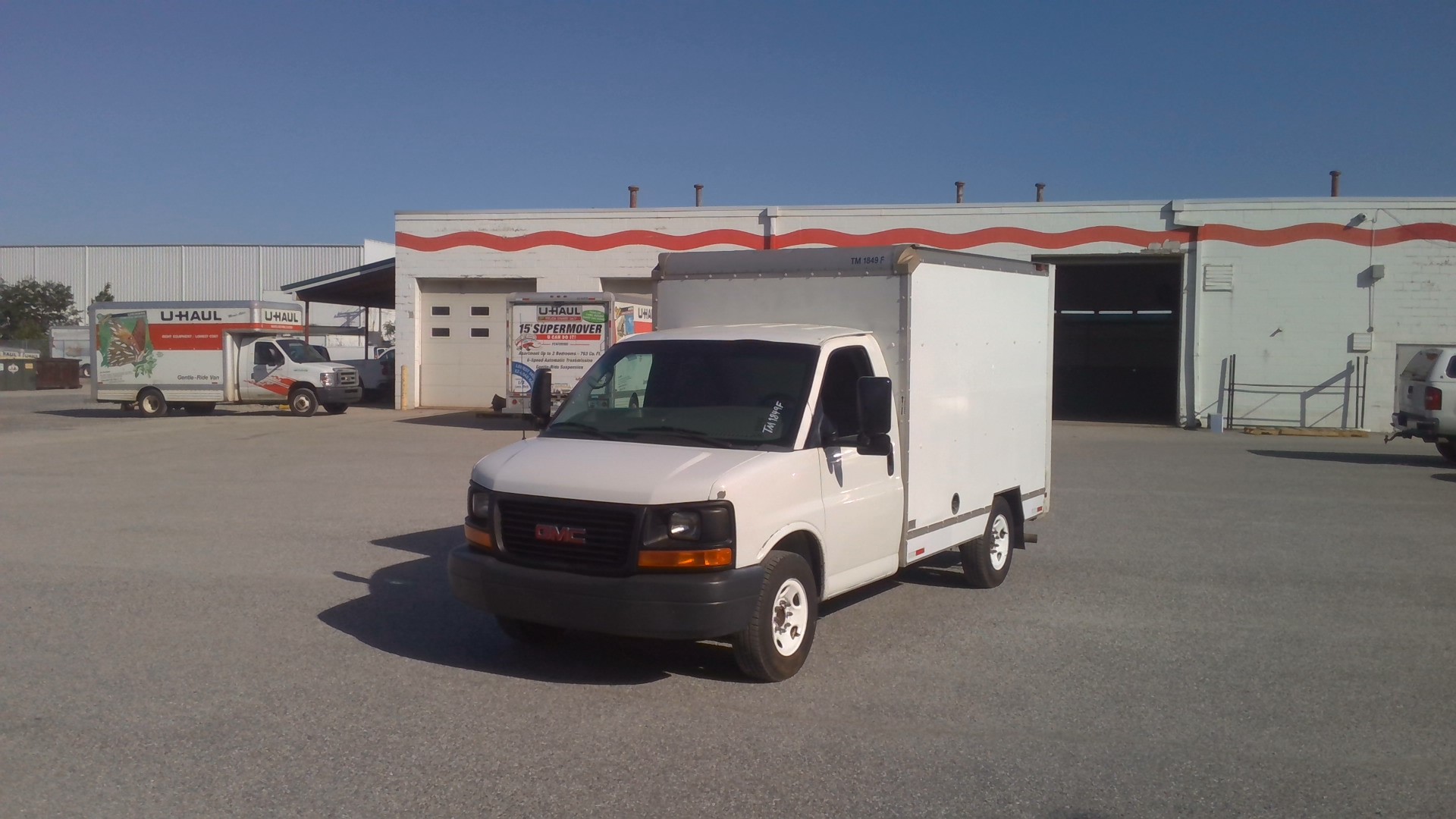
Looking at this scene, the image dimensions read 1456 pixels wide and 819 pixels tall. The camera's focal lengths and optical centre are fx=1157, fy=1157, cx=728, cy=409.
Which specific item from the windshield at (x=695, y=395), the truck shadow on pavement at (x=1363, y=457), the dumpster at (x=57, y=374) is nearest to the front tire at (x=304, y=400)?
the truck shadow on pavement at (x=1363, y=457)

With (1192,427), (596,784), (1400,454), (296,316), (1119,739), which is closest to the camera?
(596,784)

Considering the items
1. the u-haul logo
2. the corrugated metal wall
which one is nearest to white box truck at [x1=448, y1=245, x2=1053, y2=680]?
the u-haul logo

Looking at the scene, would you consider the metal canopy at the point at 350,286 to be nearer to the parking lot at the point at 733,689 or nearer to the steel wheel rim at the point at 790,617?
the parking lot at the point at 733,689

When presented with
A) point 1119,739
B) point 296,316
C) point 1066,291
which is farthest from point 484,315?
point 1119,739

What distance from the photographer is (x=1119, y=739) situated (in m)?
5.47

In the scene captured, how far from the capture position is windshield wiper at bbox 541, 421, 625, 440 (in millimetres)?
6785

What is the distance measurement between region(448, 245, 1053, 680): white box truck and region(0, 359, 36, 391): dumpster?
45667mm

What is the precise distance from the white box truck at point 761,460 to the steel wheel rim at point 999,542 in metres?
0.04

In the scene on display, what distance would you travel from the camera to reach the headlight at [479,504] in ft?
21.3

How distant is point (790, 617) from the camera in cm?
646

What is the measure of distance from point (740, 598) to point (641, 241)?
25.6m

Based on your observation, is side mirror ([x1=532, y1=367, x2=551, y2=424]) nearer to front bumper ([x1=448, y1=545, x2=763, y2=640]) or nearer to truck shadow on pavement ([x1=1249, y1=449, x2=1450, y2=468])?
front bumper ([x1=448, y1=545, x2=763, y2=640])

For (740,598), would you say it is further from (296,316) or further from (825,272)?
(296,316)

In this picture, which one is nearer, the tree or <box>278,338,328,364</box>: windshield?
<box>278,338,328,364</box>: windshield
